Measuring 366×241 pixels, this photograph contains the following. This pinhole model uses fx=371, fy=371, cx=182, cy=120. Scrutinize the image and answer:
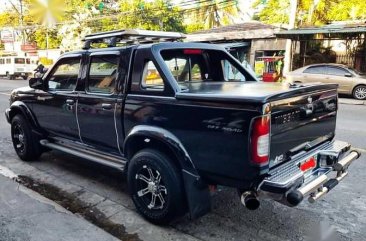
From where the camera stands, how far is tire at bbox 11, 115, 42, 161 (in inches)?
226

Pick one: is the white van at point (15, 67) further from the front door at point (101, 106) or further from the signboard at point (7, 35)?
the front door at point (101, 106)

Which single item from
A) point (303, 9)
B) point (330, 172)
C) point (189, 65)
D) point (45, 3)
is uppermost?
point (303, 9)

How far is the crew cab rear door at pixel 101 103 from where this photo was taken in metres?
4.15

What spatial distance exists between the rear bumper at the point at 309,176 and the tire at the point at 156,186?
860mm

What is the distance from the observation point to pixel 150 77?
3.94m

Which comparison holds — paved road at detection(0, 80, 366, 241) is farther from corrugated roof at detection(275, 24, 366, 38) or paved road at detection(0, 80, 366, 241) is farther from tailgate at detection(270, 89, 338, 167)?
corrugated roof at detection(275, 24, 366, 38)

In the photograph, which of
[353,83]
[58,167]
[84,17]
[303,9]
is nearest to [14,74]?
[84,17]

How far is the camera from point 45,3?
4.48m

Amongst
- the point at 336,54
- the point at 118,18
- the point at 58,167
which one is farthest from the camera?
the point at 118,18

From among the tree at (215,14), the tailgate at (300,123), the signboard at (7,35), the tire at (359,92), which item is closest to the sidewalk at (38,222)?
the tailgate at (300,123)

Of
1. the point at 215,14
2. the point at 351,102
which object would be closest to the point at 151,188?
the point at 351,102

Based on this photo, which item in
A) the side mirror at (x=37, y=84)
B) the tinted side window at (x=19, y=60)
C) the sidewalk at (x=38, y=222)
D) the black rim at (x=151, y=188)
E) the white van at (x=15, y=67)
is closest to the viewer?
A: the sidewalk at (x=38, y=222)

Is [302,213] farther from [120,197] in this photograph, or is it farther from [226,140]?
[120,197]

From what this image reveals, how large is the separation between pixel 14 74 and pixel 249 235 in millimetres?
32042
